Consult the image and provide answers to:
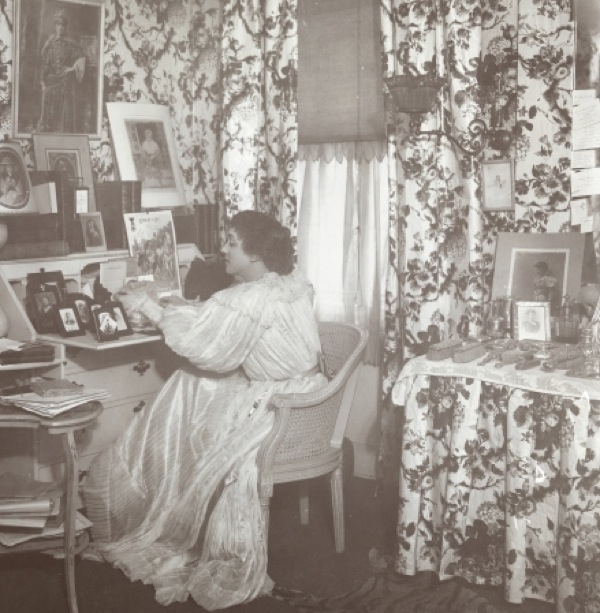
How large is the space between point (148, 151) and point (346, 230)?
111 cm

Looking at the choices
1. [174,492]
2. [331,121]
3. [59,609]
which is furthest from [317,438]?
[331,121]

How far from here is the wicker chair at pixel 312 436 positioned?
3100 millimetres

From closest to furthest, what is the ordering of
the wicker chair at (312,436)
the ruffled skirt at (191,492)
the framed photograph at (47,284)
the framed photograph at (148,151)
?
the ruffled skirt at (191,492), the wicker chair at (312,436), the framed photograph at (47,284), the framed photograph at (148,151)

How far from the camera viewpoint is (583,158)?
3225 mm

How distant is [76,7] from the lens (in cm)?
384

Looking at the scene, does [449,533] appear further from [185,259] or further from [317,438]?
[185,259]

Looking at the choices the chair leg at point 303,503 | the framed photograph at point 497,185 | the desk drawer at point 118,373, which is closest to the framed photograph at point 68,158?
the desk drawer at point 118,373

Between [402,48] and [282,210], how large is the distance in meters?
0.97

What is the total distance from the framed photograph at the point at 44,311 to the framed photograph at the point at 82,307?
0.06 metres

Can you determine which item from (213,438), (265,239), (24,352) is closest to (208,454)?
(213,438)

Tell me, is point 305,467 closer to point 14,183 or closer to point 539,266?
point 539,266

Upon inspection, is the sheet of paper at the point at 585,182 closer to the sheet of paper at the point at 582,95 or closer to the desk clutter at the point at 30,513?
the sheet of paper at the point at 582,95

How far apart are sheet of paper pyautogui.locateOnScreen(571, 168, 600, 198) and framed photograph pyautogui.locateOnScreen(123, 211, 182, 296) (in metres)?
1.93

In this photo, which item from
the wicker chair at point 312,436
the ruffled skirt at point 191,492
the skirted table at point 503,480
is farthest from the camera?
the wicker chair at point 312,436
